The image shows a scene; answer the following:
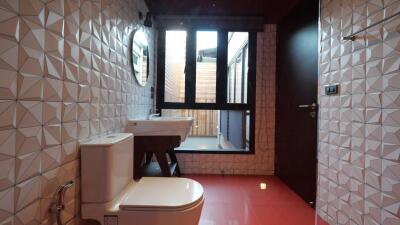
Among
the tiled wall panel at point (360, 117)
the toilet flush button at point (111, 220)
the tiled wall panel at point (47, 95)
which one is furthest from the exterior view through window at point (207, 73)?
the toilet flush button at point (111, 220)

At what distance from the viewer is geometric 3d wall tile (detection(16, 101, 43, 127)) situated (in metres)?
0.83

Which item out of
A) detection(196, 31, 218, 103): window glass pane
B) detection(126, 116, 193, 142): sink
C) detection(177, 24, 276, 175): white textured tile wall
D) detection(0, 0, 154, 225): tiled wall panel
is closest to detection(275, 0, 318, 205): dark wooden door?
detection(177, 24, 276, 175): white textured tile wall

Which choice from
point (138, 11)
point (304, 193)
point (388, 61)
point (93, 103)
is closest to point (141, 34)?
point (138, 11)

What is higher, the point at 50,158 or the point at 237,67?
the point at 237,67

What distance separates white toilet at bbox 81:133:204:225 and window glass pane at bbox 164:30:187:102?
193 centimetres

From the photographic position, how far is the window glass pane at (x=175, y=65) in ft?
10.5

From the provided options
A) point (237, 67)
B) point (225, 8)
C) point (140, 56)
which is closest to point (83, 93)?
point (140, 56)

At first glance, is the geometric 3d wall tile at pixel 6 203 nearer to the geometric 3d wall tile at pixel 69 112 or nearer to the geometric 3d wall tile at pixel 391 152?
the geometric 3d wall tile at pixel 69 112

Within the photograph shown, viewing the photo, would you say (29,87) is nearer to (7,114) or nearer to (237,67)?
(7,114)

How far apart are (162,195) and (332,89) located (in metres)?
1.46

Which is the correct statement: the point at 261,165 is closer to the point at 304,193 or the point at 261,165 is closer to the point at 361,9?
the point at 304,193

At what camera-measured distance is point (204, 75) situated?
3.26 meters

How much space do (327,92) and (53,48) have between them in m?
1.86

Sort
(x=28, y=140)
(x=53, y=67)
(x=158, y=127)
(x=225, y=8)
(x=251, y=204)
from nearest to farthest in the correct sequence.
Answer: (x=28, y=140) → (x=53, y=67) → (x=158, y=127) → (x=251, y=204) → (x=225, y=8)
